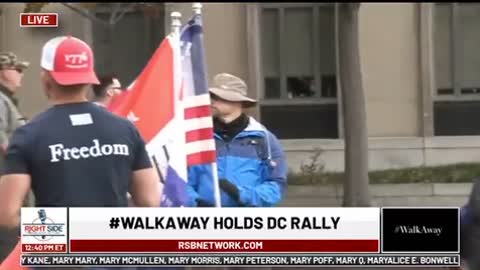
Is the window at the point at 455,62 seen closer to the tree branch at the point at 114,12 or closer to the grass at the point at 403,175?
the grass at the point at 403,175

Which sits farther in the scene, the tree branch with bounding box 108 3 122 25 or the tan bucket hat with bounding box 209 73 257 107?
the tree branch with bounding box 108 3 122 25

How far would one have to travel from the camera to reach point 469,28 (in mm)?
10555

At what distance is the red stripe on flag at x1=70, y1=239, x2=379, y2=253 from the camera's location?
446 centimetres

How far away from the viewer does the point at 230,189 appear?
4867 millimetres

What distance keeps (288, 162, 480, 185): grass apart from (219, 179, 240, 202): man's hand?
5.33 feet

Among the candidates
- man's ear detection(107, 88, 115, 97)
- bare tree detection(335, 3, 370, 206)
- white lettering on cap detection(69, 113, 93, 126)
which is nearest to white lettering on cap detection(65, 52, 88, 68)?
white lettering on cap detection(69, 113, 93, 126)

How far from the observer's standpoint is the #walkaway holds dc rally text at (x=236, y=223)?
14.7ft

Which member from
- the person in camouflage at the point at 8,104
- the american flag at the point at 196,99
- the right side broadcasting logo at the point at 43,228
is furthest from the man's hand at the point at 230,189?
the person in camouflage at the point at 8,104

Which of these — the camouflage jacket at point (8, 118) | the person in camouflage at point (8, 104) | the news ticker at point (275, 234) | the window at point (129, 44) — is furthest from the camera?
the window at point (129, 44)

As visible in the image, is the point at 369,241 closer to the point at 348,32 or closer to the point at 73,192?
the point at 73,192

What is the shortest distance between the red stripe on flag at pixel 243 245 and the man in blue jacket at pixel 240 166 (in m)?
0.32

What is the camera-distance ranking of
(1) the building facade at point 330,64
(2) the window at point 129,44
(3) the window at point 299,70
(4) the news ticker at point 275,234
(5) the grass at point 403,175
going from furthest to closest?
(3) the window at point 299,70 → (2) the window at point 129,44 → (1) the building facade at point 330,64 → (5) the grass at point 403,175 → (4) the news ticker at point 275,234

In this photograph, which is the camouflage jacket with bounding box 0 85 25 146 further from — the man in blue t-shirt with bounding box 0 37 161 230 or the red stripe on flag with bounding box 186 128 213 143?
the man in blue t-shirt with bounding box 0 37 161 230

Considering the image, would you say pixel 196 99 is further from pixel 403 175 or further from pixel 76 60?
pixel 403 175
